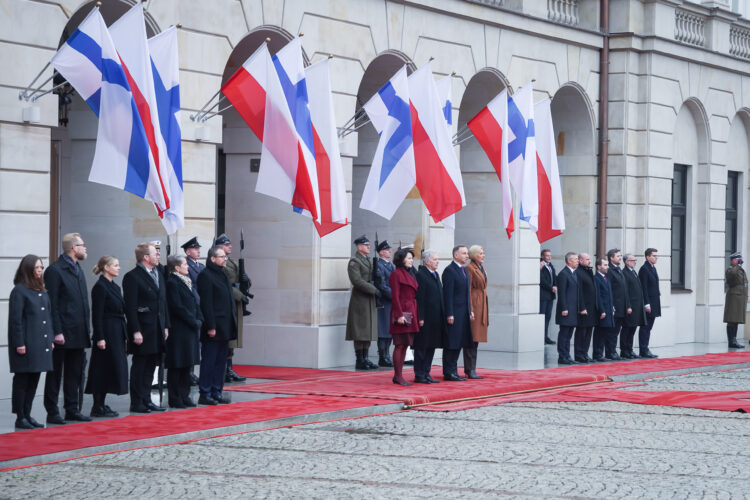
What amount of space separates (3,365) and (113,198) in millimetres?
3237

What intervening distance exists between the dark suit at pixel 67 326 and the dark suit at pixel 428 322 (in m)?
4.84

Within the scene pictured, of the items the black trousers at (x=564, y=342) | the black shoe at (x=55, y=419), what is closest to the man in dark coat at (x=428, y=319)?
the black trousers at (x=564, y=342)

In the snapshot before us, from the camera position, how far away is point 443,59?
2109cm

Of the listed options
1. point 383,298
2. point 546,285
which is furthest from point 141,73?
point 546,285

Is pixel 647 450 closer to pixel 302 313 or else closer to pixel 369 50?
pixel 302 313

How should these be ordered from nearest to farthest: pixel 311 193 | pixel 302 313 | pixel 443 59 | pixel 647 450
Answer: pixel 647 450 < pixel 311 193 < pixel 302 313 < pixel 443 59

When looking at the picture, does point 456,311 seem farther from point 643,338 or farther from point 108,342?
point 643,338

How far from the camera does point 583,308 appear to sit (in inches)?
812

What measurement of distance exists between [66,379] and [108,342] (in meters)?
0.56

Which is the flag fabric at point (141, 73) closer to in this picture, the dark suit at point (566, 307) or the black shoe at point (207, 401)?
the black shoe at point (207, 401)

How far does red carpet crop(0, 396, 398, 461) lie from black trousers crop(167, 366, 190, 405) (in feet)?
1.03

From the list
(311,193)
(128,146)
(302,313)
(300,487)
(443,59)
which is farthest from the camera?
A: (443,59)

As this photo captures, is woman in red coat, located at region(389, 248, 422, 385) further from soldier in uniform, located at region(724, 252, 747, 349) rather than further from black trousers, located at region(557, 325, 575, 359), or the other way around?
soldier in uniform, located at region(724, 252, 747, 349)

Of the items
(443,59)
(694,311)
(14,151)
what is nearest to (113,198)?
(14,151)
